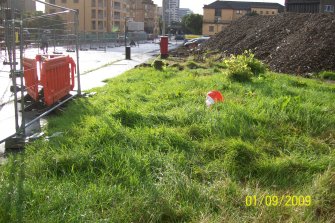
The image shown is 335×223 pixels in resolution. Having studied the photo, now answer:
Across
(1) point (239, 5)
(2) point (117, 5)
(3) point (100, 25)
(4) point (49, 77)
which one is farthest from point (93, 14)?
(4) point (49, 77)

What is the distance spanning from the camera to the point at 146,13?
129625 mm

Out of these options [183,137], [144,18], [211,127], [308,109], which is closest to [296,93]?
[308,109]

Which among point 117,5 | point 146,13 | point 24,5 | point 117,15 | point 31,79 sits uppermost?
point 146,13

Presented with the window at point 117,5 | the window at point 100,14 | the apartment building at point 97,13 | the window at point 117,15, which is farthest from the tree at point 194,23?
the window at point 100,14

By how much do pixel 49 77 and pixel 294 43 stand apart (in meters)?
11.7

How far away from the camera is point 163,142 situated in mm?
4805

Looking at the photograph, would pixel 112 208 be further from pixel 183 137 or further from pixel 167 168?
pixel 183 137

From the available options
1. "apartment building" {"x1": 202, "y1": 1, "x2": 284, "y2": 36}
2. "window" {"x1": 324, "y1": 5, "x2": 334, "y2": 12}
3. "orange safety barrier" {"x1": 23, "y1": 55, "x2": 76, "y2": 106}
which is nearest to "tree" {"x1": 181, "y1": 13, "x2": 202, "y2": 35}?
"apartment building" {"x1": 202, "y1": 1, "x2": 284, "y2": 36}

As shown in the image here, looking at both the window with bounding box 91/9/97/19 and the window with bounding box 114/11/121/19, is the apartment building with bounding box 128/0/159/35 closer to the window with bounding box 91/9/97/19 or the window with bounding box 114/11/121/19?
the window with bounding box 114/11/121/19

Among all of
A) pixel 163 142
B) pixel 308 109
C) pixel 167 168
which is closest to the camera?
pixel 167 168

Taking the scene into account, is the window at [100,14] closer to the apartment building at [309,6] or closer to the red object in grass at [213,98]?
the apartment building at [309,6]

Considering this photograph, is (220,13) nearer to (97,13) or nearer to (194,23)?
(194,23)

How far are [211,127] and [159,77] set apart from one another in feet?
20.2

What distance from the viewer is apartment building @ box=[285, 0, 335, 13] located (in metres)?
38.0
